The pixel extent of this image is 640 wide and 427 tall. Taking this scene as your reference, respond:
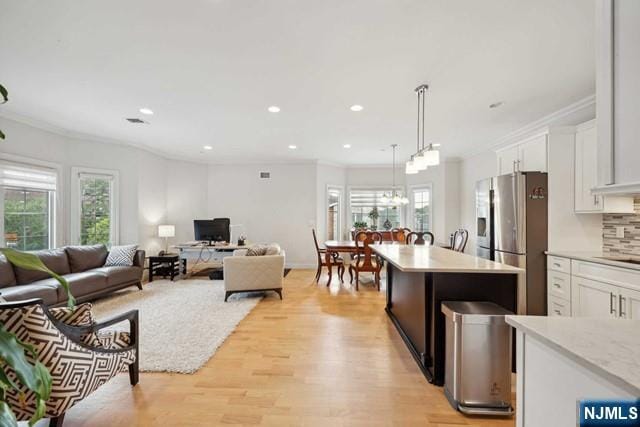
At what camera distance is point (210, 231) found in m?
5.96

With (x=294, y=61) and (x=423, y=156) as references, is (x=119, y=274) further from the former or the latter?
(x=423, y=156)

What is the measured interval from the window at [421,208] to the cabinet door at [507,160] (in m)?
2.63

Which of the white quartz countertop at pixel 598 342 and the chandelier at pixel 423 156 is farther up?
the chandelier at pixel 423 156

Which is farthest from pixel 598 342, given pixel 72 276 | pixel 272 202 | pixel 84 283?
pixel 272 202

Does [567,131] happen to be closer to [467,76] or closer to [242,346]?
[467,76]

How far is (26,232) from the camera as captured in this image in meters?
4.22

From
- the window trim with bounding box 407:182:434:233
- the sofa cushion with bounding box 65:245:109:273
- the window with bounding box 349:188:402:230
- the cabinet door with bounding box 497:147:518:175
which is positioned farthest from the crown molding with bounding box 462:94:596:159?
the sofa cushion with bounding box 65:245:109:273

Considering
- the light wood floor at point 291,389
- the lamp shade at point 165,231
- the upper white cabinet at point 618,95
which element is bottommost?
the light wood floor at point 291,389

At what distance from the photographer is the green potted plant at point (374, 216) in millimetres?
7543

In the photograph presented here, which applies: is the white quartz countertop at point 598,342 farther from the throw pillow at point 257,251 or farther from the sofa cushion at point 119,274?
the sofa cushion at point 119,274

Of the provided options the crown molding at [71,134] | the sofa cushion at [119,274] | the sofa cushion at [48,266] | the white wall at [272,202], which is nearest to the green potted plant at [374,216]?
the white wall at [272,202]

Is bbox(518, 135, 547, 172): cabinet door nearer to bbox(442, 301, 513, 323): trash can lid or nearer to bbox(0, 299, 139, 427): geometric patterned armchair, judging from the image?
bbox(442, 301, 513, 323): trash can lid

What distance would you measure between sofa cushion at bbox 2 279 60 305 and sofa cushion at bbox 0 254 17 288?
0.32 feet

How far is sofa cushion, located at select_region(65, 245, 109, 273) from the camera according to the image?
4.22 meters
